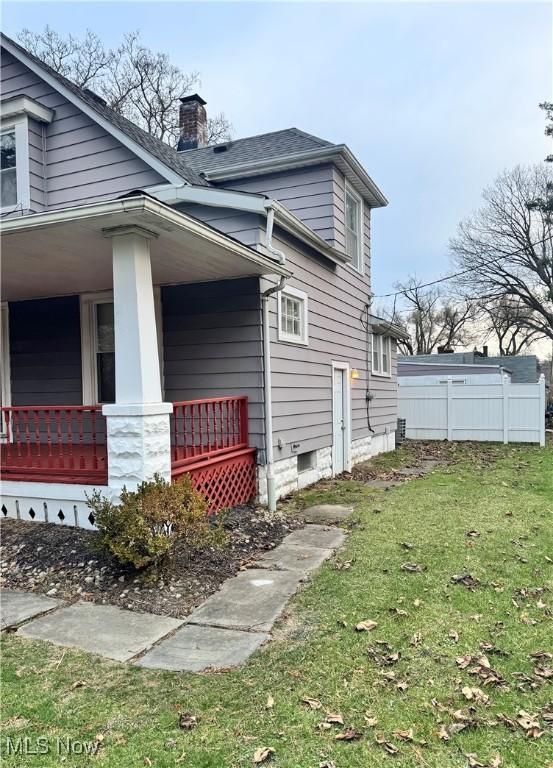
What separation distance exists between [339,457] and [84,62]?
1901 cm

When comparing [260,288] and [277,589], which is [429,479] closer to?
[260,288]

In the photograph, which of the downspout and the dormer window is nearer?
the downspout

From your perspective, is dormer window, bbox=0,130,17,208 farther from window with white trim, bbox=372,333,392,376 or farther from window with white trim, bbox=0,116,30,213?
window with white trim, bbox=372,333,392,376

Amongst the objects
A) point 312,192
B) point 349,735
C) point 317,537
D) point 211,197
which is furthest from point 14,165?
point 349,735

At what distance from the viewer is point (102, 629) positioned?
3566 millimetres

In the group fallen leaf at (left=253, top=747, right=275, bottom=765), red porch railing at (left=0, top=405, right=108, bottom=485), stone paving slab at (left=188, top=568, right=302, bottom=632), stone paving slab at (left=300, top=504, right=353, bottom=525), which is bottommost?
stone paving slab at (left=300, top=504, right=353, bottom=525)

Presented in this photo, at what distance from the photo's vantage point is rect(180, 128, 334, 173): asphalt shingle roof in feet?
31.4

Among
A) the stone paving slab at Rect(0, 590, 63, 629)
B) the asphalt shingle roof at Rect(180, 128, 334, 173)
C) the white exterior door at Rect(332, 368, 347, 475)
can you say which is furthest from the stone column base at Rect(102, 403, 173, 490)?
the asphalt shingle roof at Rect(180, 128, 334, 173)

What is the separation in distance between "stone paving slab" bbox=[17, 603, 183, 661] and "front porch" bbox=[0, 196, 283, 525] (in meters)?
1.30

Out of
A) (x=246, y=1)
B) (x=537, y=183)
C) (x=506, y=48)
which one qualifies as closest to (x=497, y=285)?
(x=537, y=183)

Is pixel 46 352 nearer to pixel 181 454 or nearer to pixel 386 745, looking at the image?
pixel 181 454

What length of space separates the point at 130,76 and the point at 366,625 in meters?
23.3

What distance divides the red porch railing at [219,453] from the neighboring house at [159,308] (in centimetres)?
3

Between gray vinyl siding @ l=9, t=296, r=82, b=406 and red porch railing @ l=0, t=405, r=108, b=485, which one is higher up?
gray vinyl siding @ l=9, t=296, r=82, b=406
